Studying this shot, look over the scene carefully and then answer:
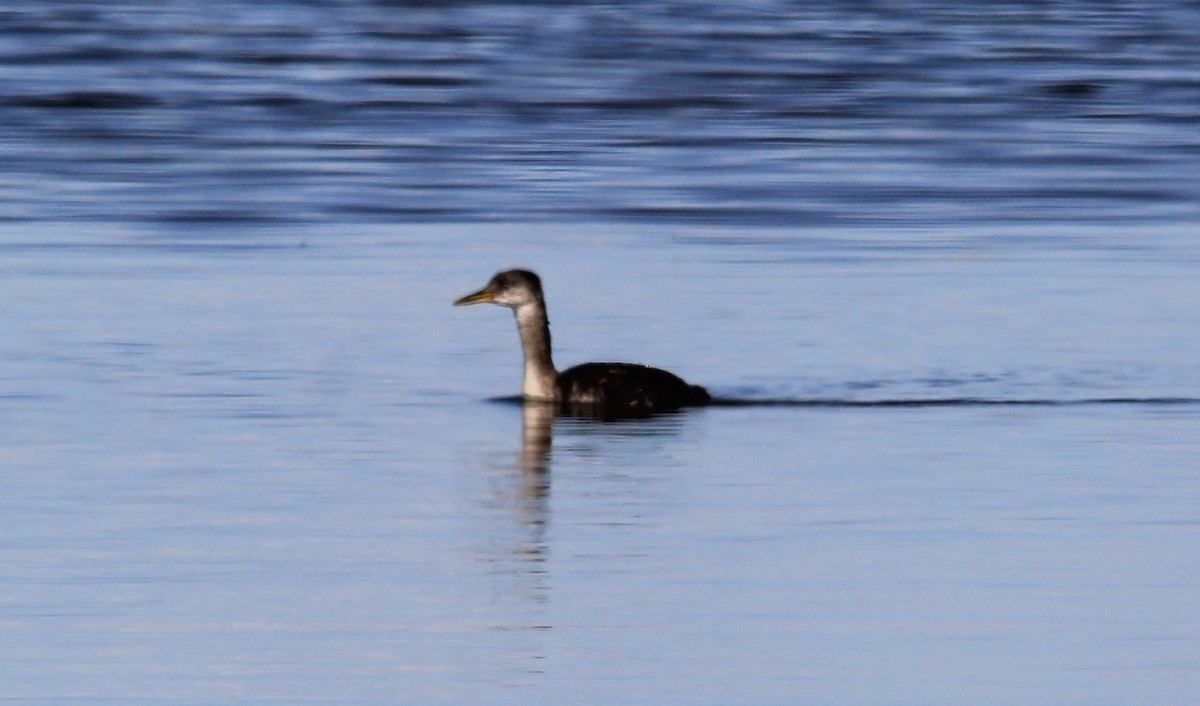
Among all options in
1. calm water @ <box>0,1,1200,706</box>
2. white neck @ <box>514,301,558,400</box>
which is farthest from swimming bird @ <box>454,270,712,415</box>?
calm water @ <box>0,1,1200,706</box>

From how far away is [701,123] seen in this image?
1080 inches

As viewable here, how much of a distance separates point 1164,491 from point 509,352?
5.20m

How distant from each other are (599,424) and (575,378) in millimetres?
716

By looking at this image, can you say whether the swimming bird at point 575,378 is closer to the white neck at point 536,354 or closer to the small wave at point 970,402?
the white neck at point 536,354

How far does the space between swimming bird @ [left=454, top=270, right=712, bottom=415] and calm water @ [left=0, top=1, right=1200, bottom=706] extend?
23 cm

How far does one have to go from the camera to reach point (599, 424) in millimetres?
12984

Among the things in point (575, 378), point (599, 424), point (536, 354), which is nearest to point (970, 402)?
point (599, 424)

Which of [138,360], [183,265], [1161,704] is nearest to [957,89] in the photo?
[183,265]

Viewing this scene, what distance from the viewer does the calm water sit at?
8250 millimetres

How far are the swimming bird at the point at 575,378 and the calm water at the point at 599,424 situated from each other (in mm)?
232

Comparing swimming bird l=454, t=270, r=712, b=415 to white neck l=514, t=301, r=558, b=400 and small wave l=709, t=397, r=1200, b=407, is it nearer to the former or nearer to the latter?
white neck l=514, t=301, r=558, b=400

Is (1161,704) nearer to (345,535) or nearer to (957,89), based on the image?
(345,535)

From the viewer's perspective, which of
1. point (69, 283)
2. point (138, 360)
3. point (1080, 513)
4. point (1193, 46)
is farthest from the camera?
point (1193, 46)

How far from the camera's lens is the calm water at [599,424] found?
27.1ft
